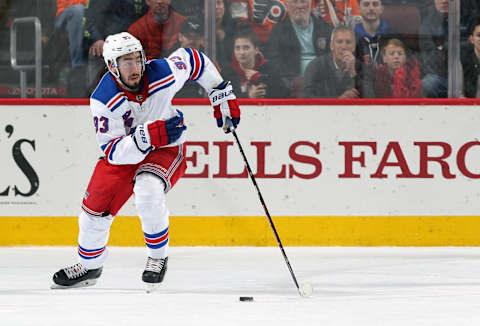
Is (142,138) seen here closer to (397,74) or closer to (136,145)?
(136,145)

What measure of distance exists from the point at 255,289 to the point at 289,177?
1475 millimetres

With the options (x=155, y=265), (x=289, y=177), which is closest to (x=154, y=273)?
(x=155, y=265)

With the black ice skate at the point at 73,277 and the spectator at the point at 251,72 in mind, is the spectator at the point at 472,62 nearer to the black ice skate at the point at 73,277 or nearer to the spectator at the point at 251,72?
the spectator at the point at 251,72

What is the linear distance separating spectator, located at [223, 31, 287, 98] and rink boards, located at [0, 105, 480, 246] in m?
0.11

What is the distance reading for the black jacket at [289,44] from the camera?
5793 millimetres

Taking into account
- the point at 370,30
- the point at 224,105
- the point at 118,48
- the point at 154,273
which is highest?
the point at 370,30

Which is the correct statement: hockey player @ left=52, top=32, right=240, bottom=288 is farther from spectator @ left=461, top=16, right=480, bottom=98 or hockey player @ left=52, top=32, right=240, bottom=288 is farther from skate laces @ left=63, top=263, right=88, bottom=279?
spectator @ left=461, top=16, right=480, bottom=98

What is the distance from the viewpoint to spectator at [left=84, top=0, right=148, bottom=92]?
577 cm

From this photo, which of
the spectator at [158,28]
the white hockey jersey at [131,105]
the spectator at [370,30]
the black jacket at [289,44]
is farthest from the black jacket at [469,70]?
the white hockey jersey at [131,105]

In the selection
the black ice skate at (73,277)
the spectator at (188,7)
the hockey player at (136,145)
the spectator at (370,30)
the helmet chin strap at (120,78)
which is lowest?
the black ice skate at (73,277)

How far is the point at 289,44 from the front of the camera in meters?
5.79

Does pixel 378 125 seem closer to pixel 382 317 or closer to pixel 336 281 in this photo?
pixel 336 281

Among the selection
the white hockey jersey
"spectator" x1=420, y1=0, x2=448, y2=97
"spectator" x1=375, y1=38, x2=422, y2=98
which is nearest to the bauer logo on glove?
the white hockey jersey

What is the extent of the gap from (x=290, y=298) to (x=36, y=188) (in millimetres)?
2215
